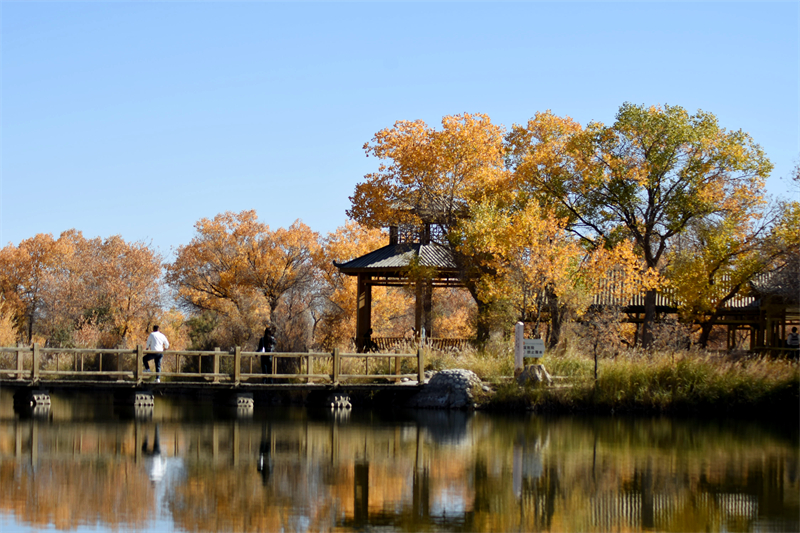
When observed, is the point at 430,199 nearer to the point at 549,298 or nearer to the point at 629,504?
the point at 549,298

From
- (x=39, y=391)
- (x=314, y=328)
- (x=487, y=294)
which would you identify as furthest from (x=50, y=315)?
(x=487, y=294)

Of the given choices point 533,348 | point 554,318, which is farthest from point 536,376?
point 554,318

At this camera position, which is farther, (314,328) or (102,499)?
(314,328)

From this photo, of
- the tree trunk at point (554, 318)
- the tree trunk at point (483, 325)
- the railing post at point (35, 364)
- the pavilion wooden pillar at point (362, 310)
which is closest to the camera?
the railing post at point (35, 364)

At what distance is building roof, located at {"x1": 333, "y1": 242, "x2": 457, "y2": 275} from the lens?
2916 centimetres

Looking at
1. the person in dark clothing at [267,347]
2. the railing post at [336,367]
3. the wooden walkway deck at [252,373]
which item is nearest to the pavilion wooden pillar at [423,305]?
the wooden walkway deck at [252,373]

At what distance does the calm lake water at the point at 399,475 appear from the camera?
10.1 meters

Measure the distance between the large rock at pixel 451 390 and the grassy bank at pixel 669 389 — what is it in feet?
1.45

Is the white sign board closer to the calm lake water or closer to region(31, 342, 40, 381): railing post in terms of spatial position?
the calm lake water

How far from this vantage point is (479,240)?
87.6ft

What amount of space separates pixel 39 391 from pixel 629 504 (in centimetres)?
1765

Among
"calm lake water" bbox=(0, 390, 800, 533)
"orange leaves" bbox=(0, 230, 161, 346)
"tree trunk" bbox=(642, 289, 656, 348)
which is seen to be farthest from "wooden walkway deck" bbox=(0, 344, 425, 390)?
"orange leaves" bbox=(0, 230, 161, 346)

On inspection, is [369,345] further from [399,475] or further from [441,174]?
[399,475]

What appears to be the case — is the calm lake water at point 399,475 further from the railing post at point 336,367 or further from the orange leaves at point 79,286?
the orange leaves at point 79,286
